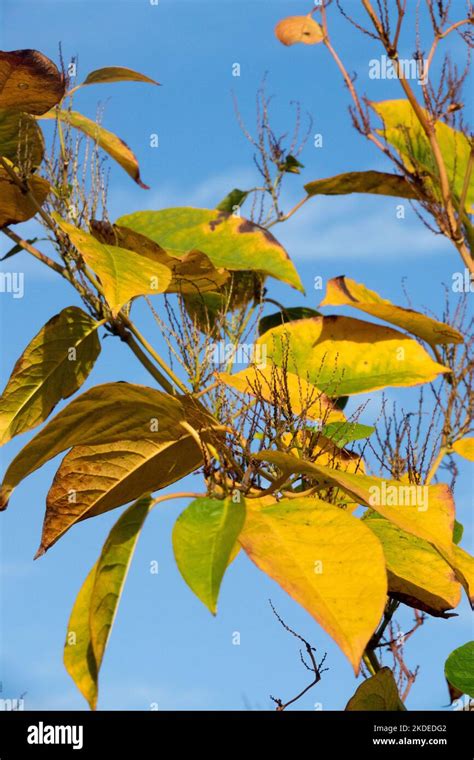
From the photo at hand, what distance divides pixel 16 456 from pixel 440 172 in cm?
83

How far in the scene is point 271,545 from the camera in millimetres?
706

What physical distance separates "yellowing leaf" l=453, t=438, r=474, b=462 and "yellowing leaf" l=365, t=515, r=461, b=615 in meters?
0.36

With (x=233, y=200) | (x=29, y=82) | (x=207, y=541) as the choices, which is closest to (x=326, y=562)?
(x=207, y=541)

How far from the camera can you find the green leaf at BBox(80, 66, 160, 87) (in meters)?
1.21

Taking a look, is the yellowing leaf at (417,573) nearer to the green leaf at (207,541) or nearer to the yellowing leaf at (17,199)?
the green leaf at (207,541)

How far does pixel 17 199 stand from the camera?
1098mm

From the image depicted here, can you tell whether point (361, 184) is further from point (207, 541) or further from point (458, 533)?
point (207, 541)

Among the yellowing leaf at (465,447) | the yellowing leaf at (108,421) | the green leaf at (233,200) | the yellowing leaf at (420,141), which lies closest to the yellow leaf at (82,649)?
the yellowing leaf at (108,421)

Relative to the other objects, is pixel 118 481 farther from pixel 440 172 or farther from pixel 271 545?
pixel 440 172

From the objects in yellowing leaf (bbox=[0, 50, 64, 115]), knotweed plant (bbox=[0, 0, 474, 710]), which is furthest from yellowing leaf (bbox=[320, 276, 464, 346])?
yellowing leaf (bbox=[0, 50, 64, 115])

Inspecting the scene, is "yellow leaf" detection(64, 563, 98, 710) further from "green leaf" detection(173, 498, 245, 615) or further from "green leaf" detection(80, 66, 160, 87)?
"green leaf" detection(80, 66, 160, 87)

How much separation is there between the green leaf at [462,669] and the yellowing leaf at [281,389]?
1.00ft

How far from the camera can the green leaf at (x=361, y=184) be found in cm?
127
